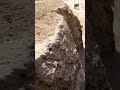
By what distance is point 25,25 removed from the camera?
3.82 metres

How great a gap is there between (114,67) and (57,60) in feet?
13.3

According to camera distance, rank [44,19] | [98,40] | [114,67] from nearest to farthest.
A: 1. [44,19]
2. [98,40]
3. [114,67]

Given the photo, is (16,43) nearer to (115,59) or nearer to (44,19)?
(44,19)

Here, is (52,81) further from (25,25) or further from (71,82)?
(25,25)

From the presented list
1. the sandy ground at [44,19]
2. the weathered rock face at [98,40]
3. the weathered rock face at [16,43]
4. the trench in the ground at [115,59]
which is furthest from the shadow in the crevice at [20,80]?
the trench in the ground at [115,59]

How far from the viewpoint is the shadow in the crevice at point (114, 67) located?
681 cm

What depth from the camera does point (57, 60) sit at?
3.55 metres

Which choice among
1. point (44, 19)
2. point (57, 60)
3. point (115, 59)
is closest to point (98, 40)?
point (115, 59)

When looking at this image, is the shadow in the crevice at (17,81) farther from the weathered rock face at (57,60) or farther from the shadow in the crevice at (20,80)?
the weathered rock face at (57,60)

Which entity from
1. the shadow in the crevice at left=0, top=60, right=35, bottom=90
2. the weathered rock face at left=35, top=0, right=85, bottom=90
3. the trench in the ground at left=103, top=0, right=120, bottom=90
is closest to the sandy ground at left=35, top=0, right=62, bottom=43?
the weathered rock face at left=35, top=0, right=85, bottom=90

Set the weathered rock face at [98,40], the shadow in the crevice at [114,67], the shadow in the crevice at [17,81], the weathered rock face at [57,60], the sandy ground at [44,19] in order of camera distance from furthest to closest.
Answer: the shadow in the crevice at [114,67], the weathered rock face at [98,40], the sandy ground at [44,19], the weathered rock face at [57,60], the shadow in the crevice at [17,81]

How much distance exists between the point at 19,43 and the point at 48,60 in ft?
1.13

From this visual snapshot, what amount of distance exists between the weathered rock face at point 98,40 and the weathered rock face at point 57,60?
697 mm

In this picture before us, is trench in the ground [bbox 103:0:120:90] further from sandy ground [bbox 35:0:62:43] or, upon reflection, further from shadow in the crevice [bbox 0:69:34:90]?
shadow in the crevice [bbox 0:69:34:90]
